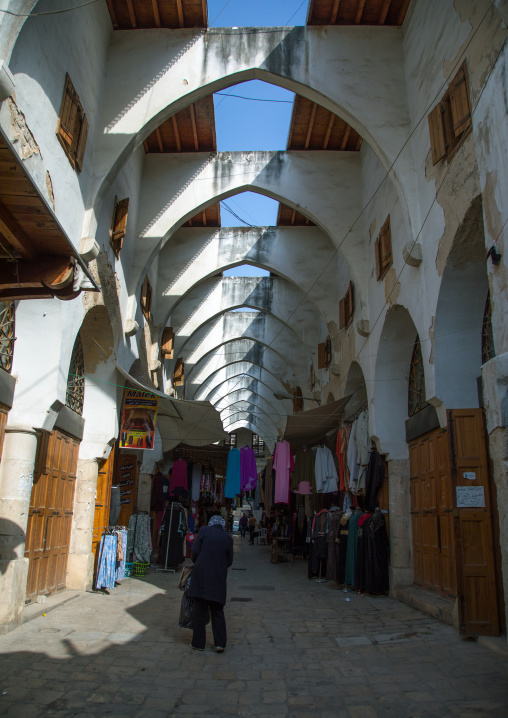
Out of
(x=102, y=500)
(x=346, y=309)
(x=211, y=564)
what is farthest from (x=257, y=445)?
(x=211, y=564)

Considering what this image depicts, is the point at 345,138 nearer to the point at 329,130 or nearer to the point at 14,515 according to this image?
the point at 329,130

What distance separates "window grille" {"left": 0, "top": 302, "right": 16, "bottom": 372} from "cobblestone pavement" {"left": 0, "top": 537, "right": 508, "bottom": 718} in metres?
3.08

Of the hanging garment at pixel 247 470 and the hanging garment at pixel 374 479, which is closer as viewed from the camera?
the hanging garment at pixel 374 479

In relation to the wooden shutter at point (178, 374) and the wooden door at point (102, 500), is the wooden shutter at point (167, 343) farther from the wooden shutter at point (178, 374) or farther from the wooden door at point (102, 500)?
the wooden door at point (102, 500)

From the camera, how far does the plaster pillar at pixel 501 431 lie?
3967mm

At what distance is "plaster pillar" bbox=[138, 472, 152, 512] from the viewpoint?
13.8 m

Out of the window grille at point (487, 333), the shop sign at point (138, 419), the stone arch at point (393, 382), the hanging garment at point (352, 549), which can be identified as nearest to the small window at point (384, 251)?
the stone arch at point (393, 382)

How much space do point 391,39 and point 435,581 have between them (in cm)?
892

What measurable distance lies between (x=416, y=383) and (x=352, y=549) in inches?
121

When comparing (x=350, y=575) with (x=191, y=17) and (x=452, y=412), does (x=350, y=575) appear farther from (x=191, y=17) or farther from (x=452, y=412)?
(x=191, y=17)

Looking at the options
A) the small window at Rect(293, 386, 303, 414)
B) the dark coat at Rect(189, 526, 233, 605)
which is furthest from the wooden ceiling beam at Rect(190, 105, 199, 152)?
the small window at Rect(293, 386, 303, 414)

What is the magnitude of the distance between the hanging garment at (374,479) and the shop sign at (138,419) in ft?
13.3

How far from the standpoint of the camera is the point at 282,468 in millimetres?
14062

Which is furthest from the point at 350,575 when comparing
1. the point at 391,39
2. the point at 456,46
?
the point at 391,39
